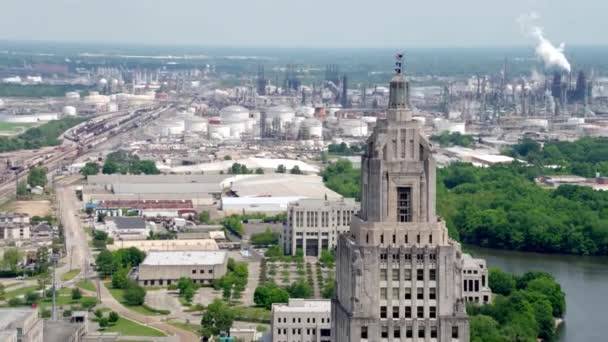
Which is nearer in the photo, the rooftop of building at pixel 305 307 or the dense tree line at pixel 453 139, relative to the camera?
the rooftop of building at pixel 305 307

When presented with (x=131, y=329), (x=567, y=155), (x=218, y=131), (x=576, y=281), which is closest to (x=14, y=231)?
(x=131, y=329)

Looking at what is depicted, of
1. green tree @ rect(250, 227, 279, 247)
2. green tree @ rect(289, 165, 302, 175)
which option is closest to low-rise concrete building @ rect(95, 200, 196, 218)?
green tree @ rect(250, 227, 279, 247)

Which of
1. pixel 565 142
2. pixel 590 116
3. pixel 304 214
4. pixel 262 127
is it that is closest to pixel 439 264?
pixel 304 214

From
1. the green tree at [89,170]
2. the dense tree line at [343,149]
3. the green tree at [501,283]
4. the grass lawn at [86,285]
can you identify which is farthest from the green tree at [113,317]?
the dense tree line at [343,149]

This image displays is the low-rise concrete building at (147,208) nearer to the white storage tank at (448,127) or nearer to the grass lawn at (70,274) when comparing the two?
the grass lawn at (70,274)

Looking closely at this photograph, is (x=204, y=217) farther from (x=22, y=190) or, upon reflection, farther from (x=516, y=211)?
(x=516, y=211)

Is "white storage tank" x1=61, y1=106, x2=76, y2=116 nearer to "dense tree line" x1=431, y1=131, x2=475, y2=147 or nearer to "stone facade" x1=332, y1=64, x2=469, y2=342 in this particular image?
"dense tree line" x1=431, y1=131, x2=475, y2=147
